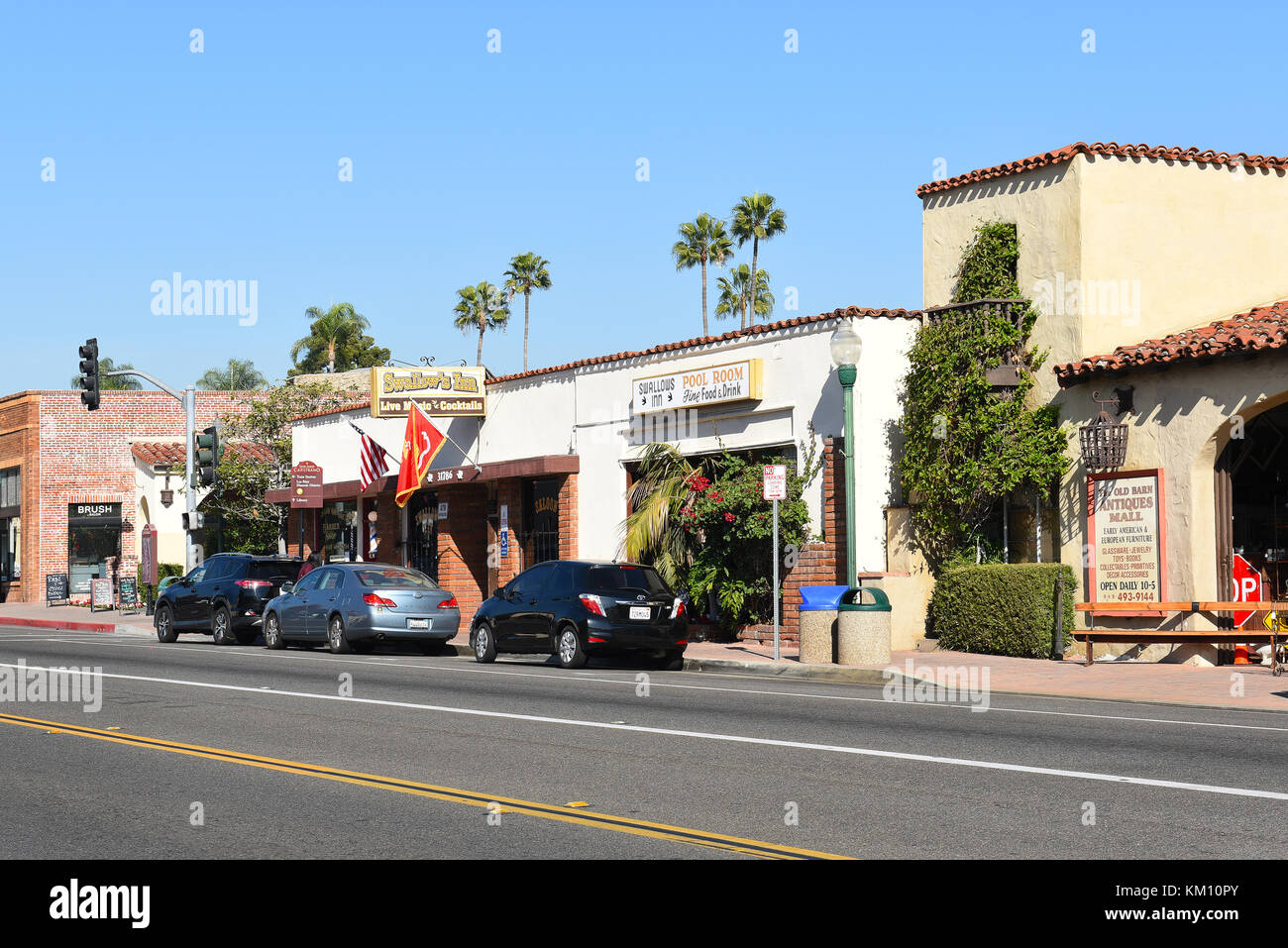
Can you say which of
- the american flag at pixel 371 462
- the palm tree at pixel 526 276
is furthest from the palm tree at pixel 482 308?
the american flag at pixel 371 462

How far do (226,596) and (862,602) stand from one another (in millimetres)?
12796

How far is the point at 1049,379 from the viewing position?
21.8m

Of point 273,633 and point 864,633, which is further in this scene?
point 273,633

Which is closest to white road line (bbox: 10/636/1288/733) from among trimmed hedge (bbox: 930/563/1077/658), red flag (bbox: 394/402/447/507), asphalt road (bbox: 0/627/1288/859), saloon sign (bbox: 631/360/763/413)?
asphalt road (bbox: 0/627/1288/859)

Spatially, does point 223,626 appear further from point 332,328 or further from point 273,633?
point 332,328

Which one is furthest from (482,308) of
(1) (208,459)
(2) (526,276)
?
(1) (208,459)

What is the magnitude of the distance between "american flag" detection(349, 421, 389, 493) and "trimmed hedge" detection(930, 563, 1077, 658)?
16.4m

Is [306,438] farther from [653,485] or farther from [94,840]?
[94,840]

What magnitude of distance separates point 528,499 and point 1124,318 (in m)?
13.4

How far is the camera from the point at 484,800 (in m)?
9.22

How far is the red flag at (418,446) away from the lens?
1243 inches

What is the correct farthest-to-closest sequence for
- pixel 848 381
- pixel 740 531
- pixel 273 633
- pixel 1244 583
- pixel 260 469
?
1. pixel 260 469
2. pixel 273 633
3. pixel 740 531
4. pixel 848 381
5. pixel 1244 583

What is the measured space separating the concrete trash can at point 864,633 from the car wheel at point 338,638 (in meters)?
8.45
